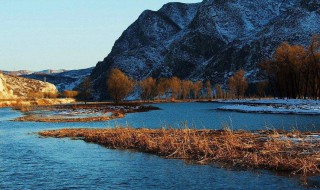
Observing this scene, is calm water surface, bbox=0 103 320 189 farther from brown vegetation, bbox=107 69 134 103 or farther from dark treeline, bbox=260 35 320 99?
brown vegetation, bbox=107 69 134 103

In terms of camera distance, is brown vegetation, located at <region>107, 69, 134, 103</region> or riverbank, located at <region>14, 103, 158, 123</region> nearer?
riverbank, located at <region>14, 103, 158, 123</region>

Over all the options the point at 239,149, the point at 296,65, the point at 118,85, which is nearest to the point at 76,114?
the point at 118,85

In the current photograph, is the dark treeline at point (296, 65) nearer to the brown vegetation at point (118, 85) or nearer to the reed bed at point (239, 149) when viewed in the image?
the brown vegetation at point (118, 85)

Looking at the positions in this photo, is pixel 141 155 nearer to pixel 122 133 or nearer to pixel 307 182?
pixel 122 133

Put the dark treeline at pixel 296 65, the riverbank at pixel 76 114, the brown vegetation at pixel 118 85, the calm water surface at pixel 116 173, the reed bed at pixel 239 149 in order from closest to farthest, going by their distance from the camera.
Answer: the calm water surface at pixel 116 173, the reed bed at pixel 239 149, the riverbank at pixel 76 114, the dark treeline at pixel 296 65, the brown vegetation at pixel 118 85

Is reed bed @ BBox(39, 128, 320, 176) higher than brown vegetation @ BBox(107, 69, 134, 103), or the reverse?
brown vegetation @ BBox(107, 69, 134, 103)

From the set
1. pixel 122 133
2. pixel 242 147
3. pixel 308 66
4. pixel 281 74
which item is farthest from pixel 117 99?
pixel 242 147

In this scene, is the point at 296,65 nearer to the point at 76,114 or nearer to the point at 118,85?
the point at 76,114

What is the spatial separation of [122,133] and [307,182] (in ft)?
74.5

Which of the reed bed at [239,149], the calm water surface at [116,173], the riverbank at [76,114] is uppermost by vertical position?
the reed bed at [239,149]

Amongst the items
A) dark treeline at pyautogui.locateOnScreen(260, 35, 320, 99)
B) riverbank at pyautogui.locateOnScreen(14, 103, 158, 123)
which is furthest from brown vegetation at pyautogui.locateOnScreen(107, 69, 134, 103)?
dark treeline at pyautogui.locateOnScreen(260, 35, 320, 99)

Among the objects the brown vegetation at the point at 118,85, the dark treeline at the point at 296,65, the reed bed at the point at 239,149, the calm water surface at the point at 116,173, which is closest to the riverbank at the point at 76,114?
the brown vegetation at the point at 118,85

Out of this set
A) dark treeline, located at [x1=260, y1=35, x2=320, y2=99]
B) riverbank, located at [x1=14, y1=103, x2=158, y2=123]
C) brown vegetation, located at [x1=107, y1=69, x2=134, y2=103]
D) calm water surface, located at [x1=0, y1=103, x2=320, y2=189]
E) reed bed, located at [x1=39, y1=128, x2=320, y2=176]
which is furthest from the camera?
brown vegetation, located at [x1=107, y1=69, x2=134, y2=103]

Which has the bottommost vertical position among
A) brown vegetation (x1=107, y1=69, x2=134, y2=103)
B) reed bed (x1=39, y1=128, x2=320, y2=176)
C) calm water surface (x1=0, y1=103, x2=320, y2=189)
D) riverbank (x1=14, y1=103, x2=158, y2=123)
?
riverbank (x1=14, y1=103, x2=158, y2=123)
